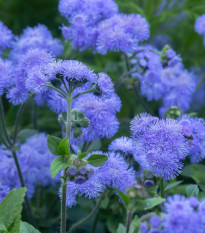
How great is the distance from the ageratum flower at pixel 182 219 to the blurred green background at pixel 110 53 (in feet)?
2.48

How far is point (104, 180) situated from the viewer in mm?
1088

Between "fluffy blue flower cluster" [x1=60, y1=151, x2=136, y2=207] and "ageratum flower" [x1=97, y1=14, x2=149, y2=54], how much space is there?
50cm

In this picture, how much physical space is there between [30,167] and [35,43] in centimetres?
49

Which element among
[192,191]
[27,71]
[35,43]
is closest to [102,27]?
[35,43]

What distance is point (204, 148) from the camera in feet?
3.93

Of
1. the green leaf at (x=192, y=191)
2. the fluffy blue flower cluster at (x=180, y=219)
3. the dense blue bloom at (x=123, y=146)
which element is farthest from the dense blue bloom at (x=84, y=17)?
the fluffy blue flower cluster at (x=180, y=219)

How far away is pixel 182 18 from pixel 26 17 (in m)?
0.95

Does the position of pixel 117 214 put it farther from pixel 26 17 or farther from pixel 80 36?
pixel 26 17

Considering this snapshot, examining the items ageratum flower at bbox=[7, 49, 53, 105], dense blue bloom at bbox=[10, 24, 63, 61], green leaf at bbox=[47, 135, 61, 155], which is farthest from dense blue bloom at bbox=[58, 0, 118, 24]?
green leaf at bbox=[47, 135, 61, 155]

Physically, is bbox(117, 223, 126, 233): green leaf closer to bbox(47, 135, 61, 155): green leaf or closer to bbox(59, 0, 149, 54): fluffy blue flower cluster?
bbox(47, 135, 61, 155): green leaf

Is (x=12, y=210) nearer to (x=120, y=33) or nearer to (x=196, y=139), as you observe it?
(x=196, y=139)

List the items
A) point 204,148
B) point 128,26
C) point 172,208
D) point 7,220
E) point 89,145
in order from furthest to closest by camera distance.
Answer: point 128,26
point 89,145
point 204,148
point 7,220
point 172,208

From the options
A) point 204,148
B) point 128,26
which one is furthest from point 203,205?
point 128,26

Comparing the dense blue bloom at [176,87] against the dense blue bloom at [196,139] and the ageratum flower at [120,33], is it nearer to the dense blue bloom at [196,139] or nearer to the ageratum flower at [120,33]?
the ageratum flower at [120,33]
